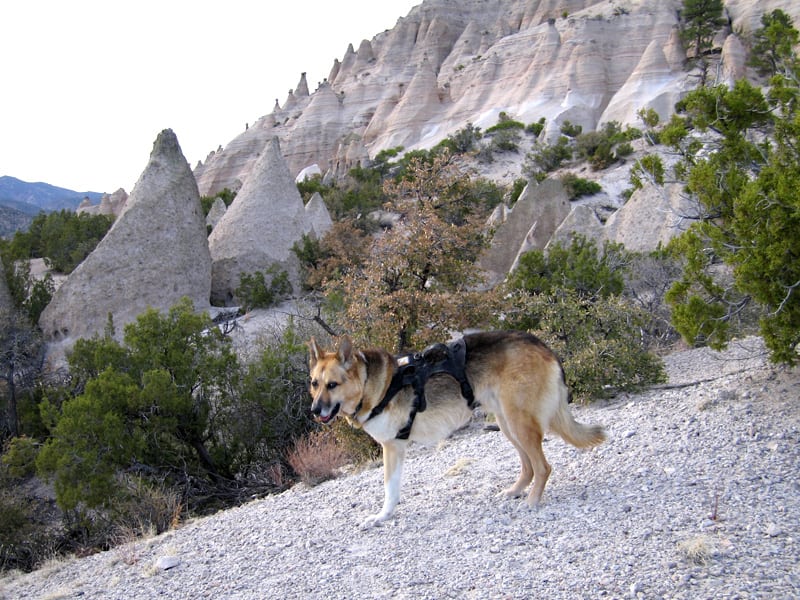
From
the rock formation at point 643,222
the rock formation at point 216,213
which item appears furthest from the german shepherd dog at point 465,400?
the rock formation at point 216,213

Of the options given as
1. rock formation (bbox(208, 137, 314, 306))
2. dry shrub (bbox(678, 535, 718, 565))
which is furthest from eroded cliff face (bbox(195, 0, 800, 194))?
dry shrub (bbox(678, 535, 718, 565))

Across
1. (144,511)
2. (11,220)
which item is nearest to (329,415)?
(144,511)

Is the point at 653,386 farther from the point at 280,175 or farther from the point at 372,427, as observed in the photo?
the point at 280,175

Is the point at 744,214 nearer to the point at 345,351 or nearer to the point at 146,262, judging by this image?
the point at 345,351

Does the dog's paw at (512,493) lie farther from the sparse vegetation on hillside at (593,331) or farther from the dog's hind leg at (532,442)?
the sparse vegetation on hillside at (593,331)

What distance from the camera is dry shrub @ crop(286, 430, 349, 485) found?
7305 mm

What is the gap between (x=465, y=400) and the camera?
5023 mm

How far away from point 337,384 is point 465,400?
1.00m

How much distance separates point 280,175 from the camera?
21391 millimetres

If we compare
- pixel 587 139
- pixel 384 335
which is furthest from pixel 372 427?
pixel 587 139

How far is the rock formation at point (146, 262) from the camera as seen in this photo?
1584cm

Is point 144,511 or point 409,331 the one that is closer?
point 144,511

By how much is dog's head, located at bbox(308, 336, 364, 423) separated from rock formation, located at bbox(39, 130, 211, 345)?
39.9ft

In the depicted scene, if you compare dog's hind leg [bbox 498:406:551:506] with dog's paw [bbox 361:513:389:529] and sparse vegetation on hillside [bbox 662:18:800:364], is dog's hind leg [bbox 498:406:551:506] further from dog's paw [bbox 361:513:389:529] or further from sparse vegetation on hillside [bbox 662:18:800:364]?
sparse vegetation on hillside [bbox 662:18:800:364]
